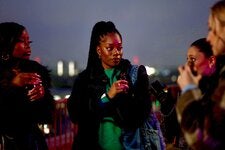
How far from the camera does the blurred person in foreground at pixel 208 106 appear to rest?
2.29 meters

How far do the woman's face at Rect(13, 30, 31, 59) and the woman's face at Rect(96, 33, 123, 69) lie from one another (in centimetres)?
77

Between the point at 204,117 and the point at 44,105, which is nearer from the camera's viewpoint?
the point at 204,117

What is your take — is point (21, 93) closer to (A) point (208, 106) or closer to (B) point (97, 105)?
(B) point (97, 105)

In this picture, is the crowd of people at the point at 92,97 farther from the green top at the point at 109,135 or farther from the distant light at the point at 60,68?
the distant light at the point at 60,68

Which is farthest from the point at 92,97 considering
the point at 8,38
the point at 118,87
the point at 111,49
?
the point at 8,38

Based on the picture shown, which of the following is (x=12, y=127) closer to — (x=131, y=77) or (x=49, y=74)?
(x=49, y=74)

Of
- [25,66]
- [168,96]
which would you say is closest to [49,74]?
[25,66]

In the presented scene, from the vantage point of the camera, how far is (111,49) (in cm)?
420

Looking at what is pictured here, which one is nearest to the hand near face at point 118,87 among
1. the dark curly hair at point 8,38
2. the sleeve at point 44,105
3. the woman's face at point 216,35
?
the sleeve at point 44,105

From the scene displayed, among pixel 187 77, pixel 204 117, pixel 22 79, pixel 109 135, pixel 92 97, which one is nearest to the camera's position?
pixel 204 117

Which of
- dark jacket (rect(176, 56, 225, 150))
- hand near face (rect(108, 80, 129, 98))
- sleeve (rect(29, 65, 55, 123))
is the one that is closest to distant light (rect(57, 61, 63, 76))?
sleeve (rect(29, 65, 55, 123))

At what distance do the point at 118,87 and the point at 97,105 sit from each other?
13.6 inches

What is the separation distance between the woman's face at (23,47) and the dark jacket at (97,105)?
600mm

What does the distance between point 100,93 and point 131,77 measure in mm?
360
